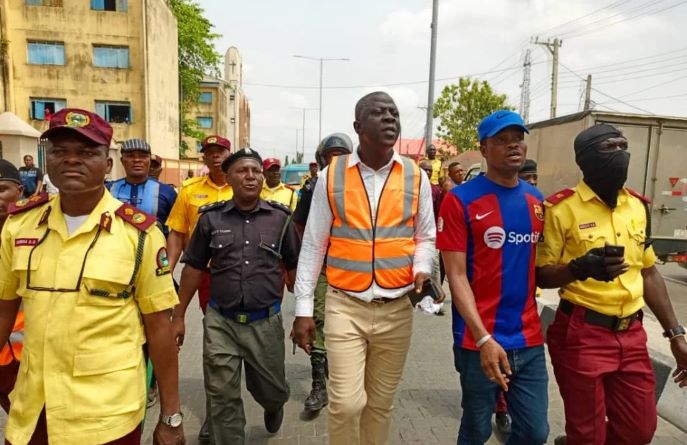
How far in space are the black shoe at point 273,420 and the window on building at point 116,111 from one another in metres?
26.5

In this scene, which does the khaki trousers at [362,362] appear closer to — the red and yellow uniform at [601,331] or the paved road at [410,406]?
the paved road at [410,406]

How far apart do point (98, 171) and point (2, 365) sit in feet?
4.53

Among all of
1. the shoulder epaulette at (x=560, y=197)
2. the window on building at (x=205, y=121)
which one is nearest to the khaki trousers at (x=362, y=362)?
the shoulder epaulette at (x=560, y=197)

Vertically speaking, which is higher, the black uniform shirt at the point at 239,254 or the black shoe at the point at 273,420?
the black uniform shirt at the point at 239,254

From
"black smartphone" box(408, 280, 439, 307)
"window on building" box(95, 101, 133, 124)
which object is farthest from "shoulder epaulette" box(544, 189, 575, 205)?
"window on building" box(95, 101, 133, 124)

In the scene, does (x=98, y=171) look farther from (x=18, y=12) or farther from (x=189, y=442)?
(x=18, y=12)


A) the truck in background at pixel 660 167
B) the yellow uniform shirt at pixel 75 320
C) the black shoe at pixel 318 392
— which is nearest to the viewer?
the yellow uniform shirt at pixel 75 320

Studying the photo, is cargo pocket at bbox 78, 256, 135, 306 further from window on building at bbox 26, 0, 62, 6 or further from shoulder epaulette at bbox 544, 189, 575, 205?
window on building at bbox 26, 0, 62, 6

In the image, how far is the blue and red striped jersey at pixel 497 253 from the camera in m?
2.58

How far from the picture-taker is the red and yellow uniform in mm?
2582

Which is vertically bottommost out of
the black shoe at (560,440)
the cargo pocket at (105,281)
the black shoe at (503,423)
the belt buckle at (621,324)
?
the black shoe at (503,423)

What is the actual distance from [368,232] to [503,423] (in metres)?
2.00

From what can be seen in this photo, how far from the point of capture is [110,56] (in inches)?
1043

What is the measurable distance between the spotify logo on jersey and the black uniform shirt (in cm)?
141
